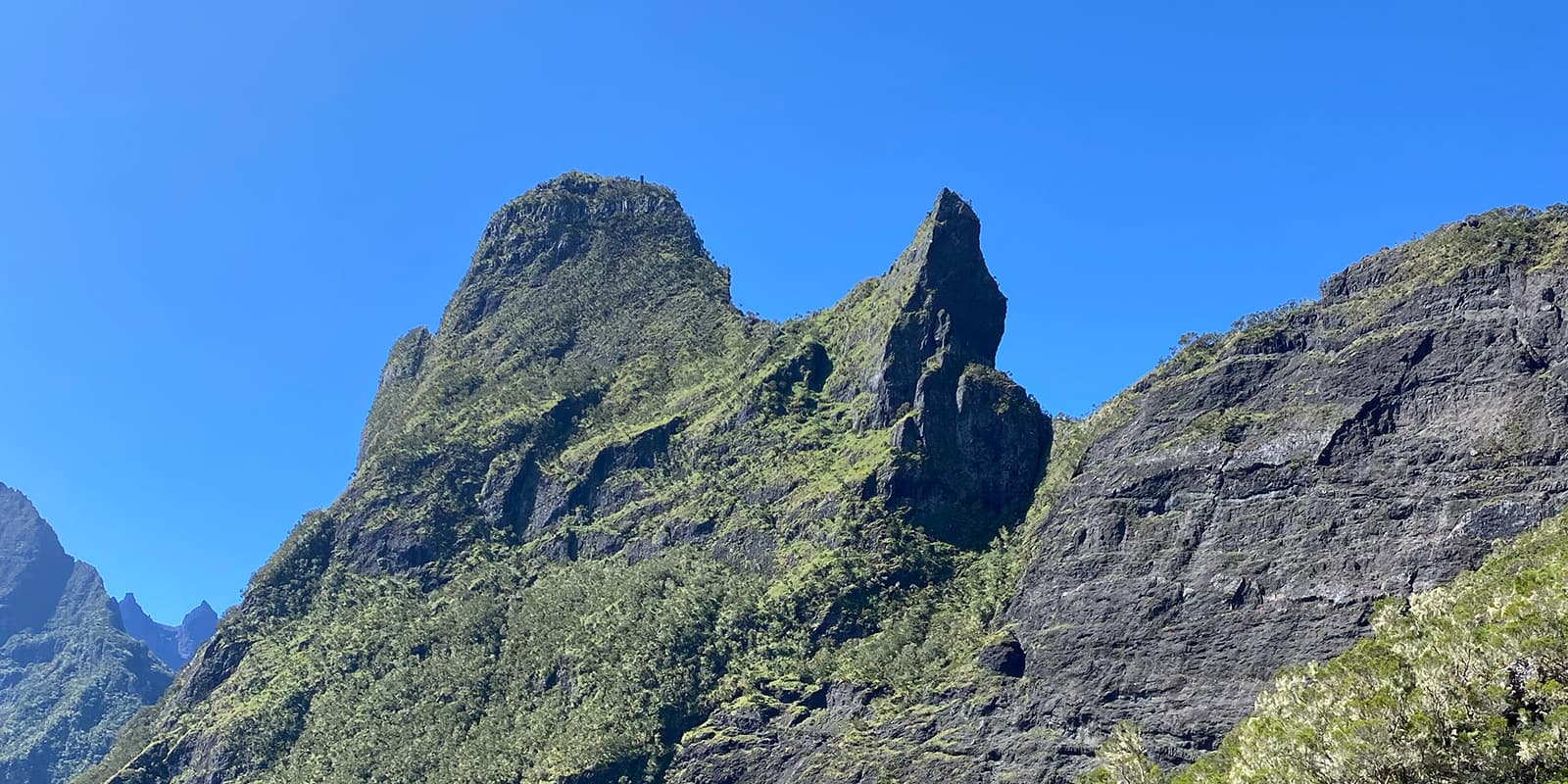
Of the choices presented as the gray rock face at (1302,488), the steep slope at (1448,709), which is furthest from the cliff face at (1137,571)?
the steep slope at (1448,709)

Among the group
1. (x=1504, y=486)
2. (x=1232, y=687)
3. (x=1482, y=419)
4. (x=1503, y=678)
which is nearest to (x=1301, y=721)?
(x=1503, y=678)

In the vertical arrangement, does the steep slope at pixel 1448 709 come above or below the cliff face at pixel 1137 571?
below

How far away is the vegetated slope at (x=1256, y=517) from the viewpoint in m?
136

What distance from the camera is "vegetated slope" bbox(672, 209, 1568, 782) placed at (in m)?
136

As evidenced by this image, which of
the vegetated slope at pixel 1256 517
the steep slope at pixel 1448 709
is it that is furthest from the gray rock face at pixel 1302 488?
the steep slope at pixel 1448 709

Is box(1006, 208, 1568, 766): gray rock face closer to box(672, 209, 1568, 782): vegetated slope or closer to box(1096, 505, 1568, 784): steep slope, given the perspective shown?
box(672, 209, 1568, 782): vegetated slope

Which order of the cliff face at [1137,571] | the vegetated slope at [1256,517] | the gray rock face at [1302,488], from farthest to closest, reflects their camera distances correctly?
the cliff face at [1137,571], the vegetated slope at [1256,517], the gray rock face at [1302,488]

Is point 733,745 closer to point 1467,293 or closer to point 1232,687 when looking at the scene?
point 1232,687

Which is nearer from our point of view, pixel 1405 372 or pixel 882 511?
pixel 1405 372

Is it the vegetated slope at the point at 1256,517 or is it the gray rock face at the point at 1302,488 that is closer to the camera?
the gray rock face at the point at 1302,488

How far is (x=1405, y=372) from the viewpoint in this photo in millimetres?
151750

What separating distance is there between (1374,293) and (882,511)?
3032 inches

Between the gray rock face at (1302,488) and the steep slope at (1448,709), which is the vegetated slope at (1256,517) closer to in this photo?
the gray rock face at (1302,488)

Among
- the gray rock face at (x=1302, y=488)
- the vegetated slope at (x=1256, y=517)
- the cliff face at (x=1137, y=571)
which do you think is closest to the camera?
the gray rock face at (x=1302, y=488)
